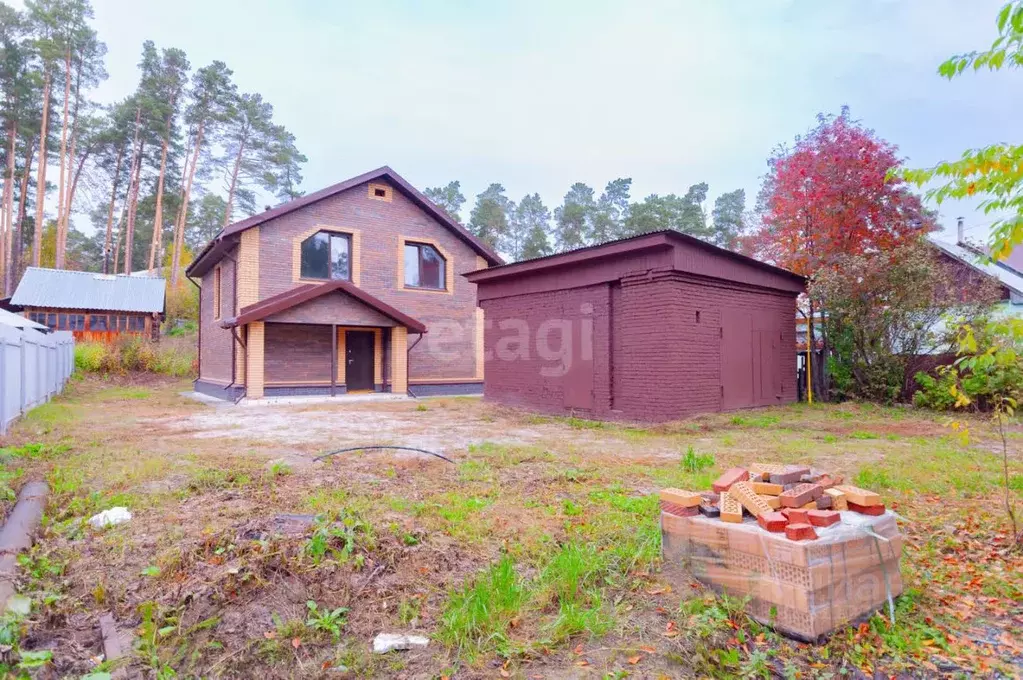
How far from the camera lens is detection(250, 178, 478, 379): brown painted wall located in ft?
52.6

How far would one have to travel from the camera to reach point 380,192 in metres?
17.8

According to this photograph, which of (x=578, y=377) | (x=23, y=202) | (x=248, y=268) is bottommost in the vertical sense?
(x=578, y=377)

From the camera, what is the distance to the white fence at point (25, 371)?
8.60 m

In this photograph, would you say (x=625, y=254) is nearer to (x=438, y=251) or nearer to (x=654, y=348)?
(x=654, y=348)

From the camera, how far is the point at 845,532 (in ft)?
8.88

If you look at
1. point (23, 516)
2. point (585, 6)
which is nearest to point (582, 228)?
point (585, 6)

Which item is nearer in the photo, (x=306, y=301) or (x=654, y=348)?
(x=654, y=348)

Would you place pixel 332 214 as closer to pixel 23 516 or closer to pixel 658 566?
pixel 23 516

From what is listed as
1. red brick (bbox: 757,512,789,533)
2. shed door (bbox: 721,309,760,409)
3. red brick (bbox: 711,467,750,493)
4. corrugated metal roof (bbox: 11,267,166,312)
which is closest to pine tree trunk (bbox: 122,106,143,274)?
corrugated metal roof (bbox: 11,267,166,312)

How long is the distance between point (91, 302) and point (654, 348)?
30.5 metres

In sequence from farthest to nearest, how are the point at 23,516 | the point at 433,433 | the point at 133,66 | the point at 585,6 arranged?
the point at 133,66, the point at 585,6, the point at 433,433, the point at 23,516

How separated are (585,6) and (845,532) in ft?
38.4

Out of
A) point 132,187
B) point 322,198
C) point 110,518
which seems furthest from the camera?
point 132,187

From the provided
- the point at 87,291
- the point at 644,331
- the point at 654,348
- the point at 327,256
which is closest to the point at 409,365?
the point at 327,256
